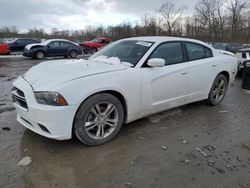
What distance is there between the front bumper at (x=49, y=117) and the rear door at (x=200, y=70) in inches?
99.7

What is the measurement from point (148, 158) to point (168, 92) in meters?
1.45

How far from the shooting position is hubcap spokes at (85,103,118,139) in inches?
136

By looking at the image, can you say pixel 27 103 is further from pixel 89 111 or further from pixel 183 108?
pixel 183 108

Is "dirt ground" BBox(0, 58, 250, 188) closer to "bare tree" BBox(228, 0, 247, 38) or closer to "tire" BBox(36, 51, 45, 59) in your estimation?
"tire" BBox(36, 51, 45, 59)

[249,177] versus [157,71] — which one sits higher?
[157,71]

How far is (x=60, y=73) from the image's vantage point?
349 centimetres

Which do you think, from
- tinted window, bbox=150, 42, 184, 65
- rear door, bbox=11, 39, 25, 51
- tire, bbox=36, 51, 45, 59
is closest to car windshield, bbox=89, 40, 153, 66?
tinted window, bbox=150, 42, 184, 65

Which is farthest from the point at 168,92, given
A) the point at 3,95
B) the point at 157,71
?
the point at 3,95

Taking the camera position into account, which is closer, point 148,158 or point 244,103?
point 148,158

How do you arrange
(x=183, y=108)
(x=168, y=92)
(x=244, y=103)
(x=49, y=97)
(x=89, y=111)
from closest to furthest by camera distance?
(x=49, y=97)
(x=89, y=111)
(x=168, y=92)
(x=183, y=108)
(x=244, y=103)

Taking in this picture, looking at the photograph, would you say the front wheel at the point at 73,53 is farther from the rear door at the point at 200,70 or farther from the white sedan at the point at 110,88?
the rear door at the point at 200,70

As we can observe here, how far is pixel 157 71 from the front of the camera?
410 cm

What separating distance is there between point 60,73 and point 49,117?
692mm

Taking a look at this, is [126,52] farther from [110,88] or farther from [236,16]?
[236,16]
